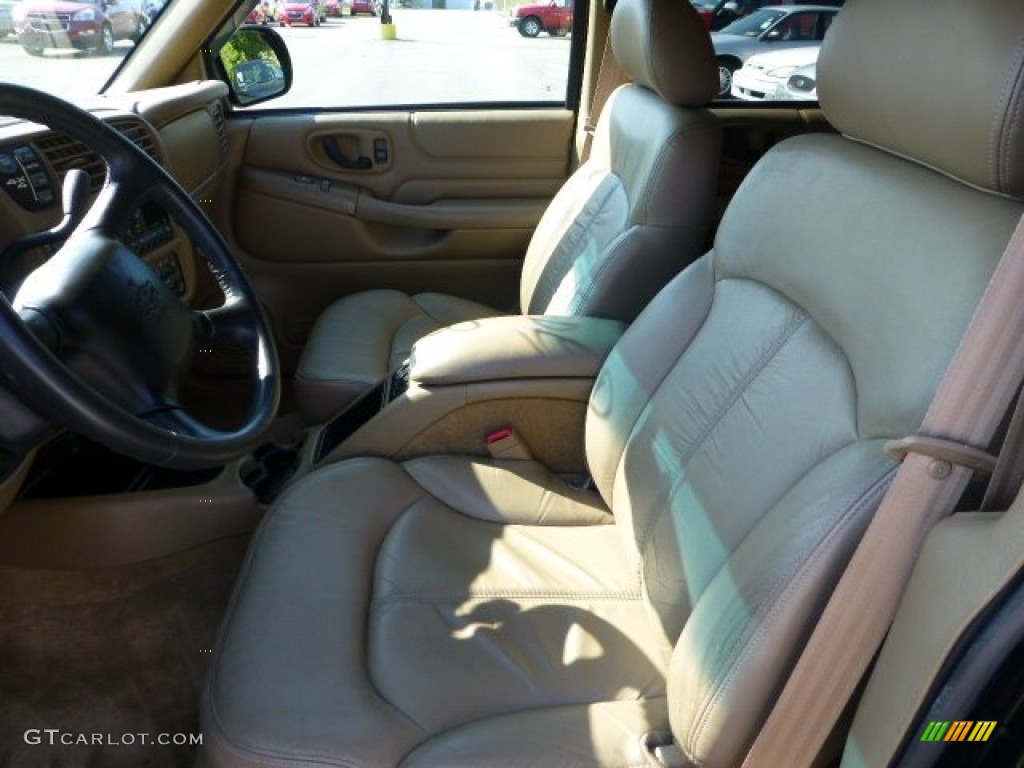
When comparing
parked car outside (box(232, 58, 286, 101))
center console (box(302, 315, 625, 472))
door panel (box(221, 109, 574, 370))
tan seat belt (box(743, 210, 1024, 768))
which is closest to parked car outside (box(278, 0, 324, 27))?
parked car outside (box(232, 58, 286, 101))

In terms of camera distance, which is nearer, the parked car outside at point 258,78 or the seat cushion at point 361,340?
the seat cushion at point 361,340

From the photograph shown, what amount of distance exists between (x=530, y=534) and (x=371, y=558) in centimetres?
27

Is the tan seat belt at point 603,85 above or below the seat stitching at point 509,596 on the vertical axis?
above

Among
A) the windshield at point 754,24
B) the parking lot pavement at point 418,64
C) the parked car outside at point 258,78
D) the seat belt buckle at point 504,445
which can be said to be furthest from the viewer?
the windshield at point 754,24

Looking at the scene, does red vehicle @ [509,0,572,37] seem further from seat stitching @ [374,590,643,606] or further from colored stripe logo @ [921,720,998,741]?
colored stripe logo @ [921,720,998,741]

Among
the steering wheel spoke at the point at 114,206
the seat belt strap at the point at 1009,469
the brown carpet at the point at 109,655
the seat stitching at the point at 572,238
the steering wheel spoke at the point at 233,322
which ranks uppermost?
the steering wheel spoke at the point at 114,206

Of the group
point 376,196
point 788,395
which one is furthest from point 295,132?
point 788,395

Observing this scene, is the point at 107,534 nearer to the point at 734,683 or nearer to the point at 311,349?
the point at 311,349

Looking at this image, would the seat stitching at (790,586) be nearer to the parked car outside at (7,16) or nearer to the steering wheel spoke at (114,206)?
the steering wheel spoke at (114,206)

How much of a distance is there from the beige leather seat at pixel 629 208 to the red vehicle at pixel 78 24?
831mm

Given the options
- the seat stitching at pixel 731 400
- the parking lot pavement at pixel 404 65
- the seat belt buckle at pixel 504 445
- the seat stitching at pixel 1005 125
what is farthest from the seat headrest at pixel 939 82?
the parking lot pavement at pixel 404 65

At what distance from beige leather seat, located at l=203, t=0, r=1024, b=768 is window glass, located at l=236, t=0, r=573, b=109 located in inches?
62.5

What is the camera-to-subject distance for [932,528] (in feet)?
2.84

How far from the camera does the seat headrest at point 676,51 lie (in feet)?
5.80
